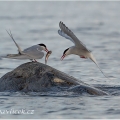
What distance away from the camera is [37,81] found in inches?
437

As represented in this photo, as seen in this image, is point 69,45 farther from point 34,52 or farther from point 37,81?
point 37,81

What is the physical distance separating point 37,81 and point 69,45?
905 centimetres

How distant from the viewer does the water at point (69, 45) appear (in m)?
10.1

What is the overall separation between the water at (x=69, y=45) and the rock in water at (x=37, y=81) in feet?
0.78

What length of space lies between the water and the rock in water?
9.3 inches

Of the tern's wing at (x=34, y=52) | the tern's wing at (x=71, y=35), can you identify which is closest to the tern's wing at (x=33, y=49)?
the tern's wing at (x=34, y=52)

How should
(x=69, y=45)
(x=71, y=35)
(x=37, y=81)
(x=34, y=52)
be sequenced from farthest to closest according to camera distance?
(x=69, y=45) → (x=71, y=35) → (x=34, y=52) → (x=37, y=81)

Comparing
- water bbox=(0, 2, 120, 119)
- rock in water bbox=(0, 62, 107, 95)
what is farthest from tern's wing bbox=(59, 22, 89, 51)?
water bbox=(0, 2, 120, 119)

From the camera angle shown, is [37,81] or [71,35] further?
[71,35]

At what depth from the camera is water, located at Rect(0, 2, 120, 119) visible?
10.1 meters

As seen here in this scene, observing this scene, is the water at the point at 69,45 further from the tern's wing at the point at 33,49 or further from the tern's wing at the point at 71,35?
the tern's wing at the point at 71,35

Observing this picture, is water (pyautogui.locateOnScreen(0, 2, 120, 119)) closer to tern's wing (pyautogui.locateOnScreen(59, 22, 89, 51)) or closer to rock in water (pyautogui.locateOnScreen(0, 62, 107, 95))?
rock in water (pyautogui.locateOnScreen(0, 62, 107, 95))

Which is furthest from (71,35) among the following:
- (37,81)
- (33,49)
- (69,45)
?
(69,45)

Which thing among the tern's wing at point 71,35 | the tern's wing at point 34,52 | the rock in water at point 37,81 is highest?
the tern's wing at point 71,35
